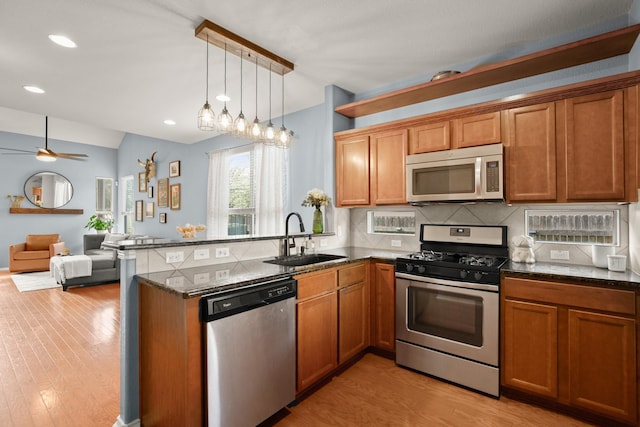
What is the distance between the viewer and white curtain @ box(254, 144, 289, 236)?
4332 millimetres

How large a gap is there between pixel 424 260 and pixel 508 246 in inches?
31.9

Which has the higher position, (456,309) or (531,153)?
(531,153)

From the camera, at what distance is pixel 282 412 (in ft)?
6.99

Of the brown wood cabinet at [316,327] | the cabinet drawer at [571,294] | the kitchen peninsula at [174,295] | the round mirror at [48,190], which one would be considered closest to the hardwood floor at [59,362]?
the kitchen peninsula at [174,295]

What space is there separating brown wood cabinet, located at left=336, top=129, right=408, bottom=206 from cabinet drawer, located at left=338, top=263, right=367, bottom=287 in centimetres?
74

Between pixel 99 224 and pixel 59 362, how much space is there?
5.98m

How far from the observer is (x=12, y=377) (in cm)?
252

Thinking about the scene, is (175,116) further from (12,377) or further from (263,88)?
(12,377)

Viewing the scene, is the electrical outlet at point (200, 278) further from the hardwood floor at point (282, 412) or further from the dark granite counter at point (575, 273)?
the dark granite counter at point (575, 273)

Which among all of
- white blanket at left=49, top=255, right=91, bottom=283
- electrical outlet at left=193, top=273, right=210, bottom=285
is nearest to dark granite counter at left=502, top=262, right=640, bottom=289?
electrical outlet at left=193, top=273, right=210, bottom=285

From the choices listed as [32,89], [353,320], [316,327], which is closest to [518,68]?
[353,320]

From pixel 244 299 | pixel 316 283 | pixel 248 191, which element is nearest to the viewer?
pixel 244 299

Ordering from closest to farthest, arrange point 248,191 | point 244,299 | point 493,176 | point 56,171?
point 244,299
point 493,176
point 248,191
point 56,171

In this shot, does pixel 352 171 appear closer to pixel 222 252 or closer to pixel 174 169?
pixel 222 252
